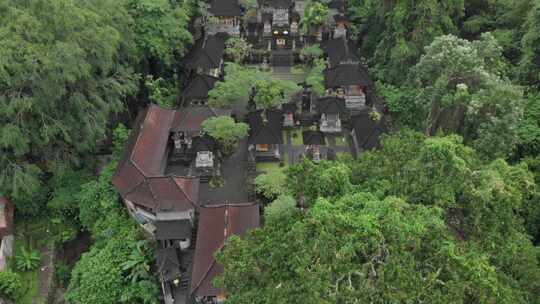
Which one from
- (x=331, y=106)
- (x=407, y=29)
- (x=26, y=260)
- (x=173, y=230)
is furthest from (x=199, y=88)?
(x=26, y=260)

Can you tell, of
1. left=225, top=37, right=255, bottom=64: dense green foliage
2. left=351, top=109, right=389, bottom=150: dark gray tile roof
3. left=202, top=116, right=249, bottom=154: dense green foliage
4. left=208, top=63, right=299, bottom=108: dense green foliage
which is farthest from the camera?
left=225, top=37, right=255, bottom=64: dense green foliage

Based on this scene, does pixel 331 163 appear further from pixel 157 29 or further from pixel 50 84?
pixel 157 29

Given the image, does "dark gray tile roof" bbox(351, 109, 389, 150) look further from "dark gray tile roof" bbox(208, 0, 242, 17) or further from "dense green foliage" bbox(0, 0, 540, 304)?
"dark gray tile roof" bbox(208, 0, 242, 17)

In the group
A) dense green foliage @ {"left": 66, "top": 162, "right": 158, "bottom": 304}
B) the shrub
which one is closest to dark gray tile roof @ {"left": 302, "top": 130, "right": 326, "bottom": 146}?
dense green foliage @ {"left": 66, "top": 162, "right": 158, "bottom": 304}

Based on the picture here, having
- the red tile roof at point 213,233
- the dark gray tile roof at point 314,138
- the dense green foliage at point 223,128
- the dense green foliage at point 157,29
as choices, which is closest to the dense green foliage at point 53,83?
the dense green foliage at point 157,29

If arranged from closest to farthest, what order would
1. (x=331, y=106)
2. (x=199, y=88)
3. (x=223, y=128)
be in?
1. (x=223, y=128)
2. (x=331, y=106)
3. (x=199, y=88)

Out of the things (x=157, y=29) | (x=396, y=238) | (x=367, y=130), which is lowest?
(x=367, y=130)

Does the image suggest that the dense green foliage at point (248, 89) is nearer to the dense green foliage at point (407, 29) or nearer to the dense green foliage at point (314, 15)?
the dense green foliage at point (407, 29)
